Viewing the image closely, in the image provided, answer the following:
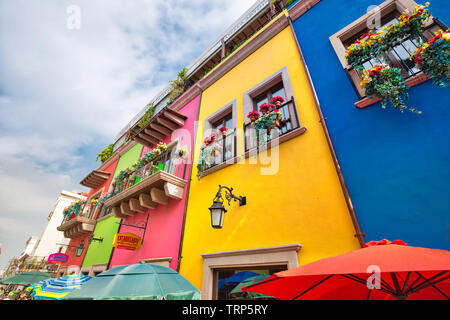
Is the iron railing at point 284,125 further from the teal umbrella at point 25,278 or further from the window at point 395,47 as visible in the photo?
the teal umbrella at point 25,278

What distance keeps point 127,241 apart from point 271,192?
5.09 metres

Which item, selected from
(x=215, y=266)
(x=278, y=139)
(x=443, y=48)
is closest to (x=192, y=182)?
(x=215, y=266)

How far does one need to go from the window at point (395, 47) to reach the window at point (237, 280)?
388 centimetres

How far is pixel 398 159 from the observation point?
3.37 m

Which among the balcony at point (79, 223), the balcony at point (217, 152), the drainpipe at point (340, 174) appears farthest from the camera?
the balcony at point (79, 223)

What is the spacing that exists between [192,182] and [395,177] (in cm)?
510

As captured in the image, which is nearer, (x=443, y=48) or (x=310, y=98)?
(x=443, y=48)

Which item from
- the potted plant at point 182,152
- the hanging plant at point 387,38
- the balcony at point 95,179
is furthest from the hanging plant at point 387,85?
the balcony at point 95,179

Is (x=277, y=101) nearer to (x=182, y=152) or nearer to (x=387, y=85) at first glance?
(x=387, y=85)

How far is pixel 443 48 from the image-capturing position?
119 inches

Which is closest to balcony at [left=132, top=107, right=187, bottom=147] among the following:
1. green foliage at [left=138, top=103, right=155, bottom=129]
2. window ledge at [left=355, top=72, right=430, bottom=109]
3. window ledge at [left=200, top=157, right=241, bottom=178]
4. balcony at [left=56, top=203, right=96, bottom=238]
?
green foliage at [left=138, top=103, right=155, bottom=129]

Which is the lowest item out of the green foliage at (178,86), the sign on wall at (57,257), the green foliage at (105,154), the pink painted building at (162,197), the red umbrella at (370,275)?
the red umbrella at (370,275)

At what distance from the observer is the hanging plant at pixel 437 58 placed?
119 inches
